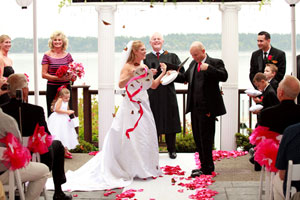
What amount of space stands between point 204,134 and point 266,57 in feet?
5.08

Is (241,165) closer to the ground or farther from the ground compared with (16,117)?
closer to the ground

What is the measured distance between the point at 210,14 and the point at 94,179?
3.21 meters

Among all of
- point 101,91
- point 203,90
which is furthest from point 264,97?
point 101,91

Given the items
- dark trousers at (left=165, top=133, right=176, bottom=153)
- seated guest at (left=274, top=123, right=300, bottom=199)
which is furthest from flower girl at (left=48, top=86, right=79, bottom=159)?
seated guest at (left=274, top=123, right=300, bottom=199)

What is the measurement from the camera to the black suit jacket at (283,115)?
362 cm

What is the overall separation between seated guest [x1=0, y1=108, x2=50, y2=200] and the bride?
1.56 m

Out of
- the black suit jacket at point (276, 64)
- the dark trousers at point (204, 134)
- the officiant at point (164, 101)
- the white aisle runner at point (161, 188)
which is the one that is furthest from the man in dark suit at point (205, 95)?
the officiant at point (164, 101)

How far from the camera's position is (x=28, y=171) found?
11.9 ft

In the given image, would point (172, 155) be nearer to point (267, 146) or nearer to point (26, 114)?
point (267, 146)

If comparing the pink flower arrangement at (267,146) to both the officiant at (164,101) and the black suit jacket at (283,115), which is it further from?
the officiant at (164,101)

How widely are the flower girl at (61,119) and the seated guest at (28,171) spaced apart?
257cm

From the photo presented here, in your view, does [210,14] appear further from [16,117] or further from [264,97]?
[16,117]

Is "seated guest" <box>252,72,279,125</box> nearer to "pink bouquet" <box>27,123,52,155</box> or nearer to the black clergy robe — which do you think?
the black clergy robe

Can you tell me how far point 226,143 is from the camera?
23.2ft
